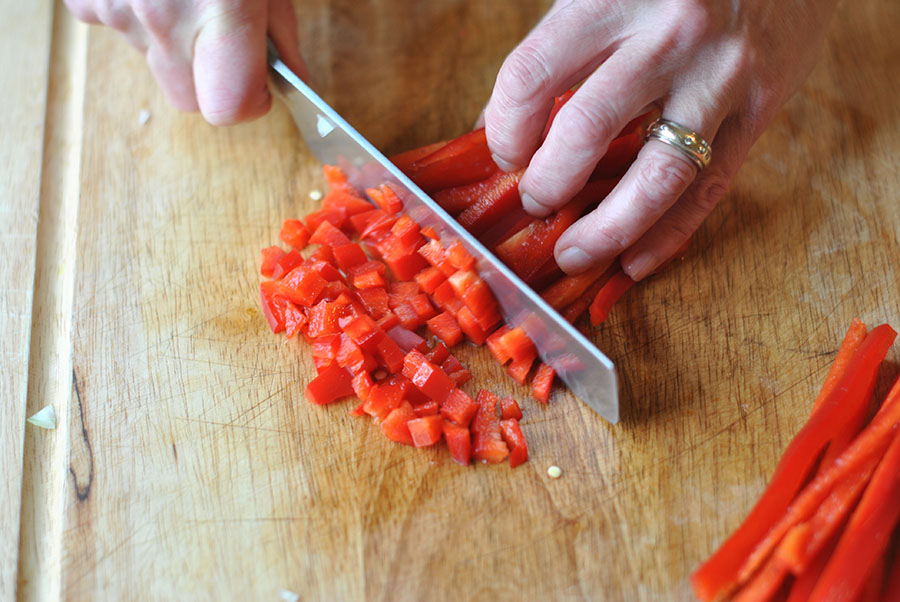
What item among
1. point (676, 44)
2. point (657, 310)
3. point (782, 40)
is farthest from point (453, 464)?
point (782, 40)

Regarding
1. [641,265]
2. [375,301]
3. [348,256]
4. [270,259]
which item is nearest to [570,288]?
[641,265]

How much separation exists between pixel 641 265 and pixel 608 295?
131 mm

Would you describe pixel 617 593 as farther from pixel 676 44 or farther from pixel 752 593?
pixel 676 44

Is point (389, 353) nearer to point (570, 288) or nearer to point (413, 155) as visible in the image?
point (570, 288)

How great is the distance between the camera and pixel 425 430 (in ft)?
7.28

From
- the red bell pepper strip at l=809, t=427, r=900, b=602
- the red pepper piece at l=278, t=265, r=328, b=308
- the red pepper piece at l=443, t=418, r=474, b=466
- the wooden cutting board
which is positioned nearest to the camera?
the red bell pepper strip at l=809, t=427, r=900, b=602

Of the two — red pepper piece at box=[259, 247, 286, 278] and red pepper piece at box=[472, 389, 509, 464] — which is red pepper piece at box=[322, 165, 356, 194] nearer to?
red pepper piece at box=[259, 247, 286, 278]

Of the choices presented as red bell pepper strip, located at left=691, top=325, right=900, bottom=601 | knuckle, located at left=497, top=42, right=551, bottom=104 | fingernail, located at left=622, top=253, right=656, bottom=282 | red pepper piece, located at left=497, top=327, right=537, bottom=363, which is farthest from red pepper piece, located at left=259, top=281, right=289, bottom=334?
red bell pepper strip, located at left=691, top=325, right=900, bottom=601

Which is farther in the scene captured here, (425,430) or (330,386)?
(330,386)

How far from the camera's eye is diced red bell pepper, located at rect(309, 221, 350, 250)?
2.60m

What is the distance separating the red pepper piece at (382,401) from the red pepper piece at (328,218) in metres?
0.62

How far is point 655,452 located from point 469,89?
1488 mm

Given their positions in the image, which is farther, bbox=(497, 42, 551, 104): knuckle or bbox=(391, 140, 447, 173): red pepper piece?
bbox=(391, 140, 447, 173): red pepper piece

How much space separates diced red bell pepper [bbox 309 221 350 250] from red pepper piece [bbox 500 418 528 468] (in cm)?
79
